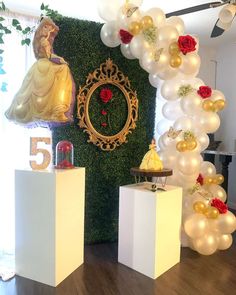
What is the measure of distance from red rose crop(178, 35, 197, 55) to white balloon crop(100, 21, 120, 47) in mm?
611

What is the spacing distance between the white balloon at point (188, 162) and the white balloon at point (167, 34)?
3.43 ft

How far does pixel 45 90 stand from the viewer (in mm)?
2402

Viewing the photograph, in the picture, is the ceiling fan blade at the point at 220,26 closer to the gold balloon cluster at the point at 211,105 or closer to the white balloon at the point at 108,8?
the gold balloon cluster at the point at 211,105

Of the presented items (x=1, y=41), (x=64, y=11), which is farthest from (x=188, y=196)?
(x=64, y=11)

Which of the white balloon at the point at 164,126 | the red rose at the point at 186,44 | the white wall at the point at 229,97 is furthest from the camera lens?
the white wall at the point at 229,97

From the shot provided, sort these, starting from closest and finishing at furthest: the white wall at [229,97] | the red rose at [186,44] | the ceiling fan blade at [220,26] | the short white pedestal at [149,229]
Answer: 1. the ceiling fan blade at [220,26]
2. the short white pedestal at [149,229]
3. the red rose at [186,44]
4. the white wall at [229,97]

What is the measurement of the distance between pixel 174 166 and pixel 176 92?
2.35 feet

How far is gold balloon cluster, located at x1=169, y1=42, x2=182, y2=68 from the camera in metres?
2.73

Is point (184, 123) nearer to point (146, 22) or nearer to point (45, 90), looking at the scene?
point (146, 22)

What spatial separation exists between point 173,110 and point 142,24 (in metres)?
0.89

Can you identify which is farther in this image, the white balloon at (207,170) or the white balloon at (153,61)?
the white balloon at (207,170)

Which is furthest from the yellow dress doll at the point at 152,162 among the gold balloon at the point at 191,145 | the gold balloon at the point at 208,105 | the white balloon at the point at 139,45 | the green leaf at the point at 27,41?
the green leaf at the point at 27,41

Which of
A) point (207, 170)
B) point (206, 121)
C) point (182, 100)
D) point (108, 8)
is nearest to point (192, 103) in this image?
point (182, 100)

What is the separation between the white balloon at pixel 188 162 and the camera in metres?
2.81
